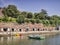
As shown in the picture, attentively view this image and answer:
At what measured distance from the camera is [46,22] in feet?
201

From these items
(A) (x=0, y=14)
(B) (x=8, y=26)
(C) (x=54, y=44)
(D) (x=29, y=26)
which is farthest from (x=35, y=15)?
(C) (x=54, y=44)

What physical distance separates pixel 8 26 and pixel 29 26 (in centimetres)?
642

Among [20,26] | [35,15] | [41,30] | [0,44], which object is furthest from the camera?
→ [35,15]

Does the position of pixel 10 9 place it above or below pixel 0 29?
above

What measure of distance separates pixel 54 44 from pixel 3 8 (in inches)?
1475

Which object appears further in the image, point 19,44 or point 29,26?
point 29,26

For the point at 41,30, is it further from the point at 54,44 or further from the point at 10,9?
the point at 54,44

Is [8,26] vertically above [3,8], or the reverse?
[3,8]

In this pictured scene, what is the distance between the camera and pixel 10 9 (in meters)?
61.3

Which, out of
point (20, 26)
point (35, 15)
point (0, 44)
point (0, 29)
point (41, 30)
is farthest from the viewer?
point (35, 15)

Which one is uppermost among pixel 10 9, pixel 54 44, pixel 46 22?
pixel 10 9

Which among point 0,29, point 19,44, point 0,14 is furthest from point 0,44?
point 0,14

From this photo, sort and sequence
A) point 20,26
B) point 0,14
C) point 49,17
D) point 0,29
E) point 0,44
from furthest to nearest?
point 49,17 → point 0,14 → point 20,26 → point 0,29 → point 0,44

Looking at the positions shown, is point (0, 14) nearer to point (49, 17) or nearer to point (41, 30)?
point (41, 30)
